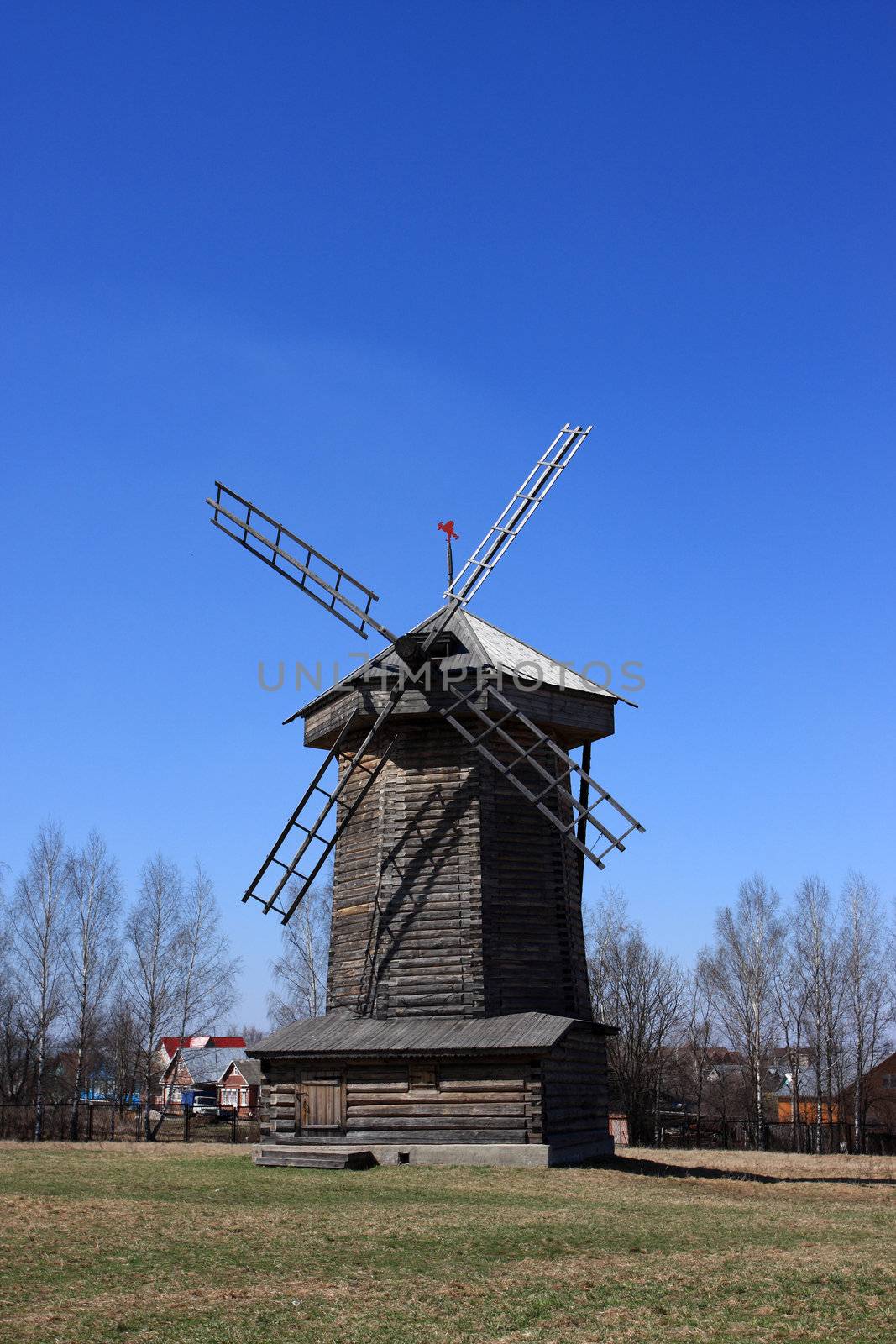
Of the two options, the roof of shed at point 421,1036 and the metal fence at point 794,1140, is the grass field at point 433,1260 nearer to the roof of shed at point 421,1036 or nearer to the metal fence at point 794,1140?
the roof of shed at point 421,1036

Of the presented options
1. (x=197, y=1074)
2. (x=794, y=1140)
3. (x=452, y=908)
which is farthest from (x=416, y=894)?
(x=197, y=1074)

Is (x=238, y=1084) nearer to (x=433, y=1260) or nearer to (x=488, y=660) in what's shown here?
(x=488, y=660)

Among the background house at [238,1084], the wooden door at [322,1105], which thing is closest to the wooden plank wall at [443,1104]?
the wooden door at [322,1105]

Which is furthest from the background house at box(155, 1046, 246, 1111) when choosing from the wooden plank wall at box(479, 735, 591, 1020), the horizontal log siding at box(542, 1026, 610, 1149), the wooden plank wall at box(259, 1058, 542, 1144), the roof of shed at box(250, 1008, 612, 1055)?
the wooden plank wall at box(479, 735, 591, 1020)

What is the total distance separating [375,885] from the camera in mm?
21797

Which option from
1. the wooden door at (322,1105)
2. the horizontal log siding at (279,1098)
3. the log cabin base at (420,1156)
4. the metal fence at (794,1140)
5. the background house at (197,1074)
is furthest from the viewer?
the background house at (197,1074)

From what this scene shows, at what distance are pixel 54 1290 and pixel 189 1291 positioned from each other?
98 centimetres

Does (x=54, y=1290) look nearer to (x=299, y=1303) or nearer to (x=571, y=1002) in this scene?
(x=299, y=1303)

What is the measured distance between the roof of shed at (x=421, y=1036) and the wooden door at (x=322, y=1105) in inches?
26.5

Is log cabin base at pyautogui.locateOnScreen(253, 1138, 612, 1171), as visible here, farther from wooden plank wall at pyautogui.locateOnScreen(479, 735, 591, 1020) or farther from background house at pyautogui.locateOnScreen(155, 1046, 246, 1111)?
background house at pyautogui.locateOnScreen(155, 1046, 246, 1111)

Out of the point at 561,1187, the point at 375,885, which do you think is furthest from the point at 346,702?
the point at 561,1187

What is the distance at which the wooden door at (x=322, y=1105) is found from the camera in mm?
20531

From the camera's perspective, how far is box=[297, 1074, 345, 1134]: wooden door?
20.5 metres

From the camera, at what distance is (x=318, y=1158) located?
1870cm
